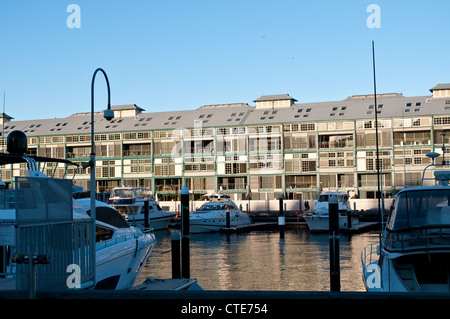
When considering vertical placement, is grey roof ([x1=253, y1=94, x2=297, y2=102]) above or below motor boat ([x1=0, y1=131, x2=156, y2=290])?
above

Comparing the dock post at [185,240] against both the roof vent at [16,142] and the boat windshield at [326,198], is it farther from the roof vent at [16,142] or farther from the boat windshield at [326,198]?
the boat windshield at [326,198]

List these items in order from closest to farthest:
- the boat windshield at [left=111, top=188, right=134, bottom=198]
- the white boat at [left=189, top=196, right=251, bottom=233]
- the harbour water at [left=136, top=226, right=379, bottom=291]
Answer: the harbour water at [left=136, top=226, right=379, bottom=291], the white boat at [left=189, top=196, right=251, bottom=233], the boat windshield at [left=111, top=188, right=134, bottom=198]

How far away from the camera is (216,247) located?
34.6 m

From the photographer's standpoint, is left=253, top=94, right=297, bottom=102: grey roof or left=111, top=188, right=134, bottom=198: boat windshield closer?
left=111, top=188, right=134, bottom=198: boat windshield

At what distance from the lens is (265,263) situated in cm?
2620

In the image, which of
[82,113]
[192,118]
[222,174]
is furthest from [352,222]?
[82,113]

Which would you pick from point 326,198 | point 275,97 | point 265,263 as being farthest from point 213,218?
point 275,97

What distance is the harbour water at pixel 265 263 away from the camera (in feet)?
66.5

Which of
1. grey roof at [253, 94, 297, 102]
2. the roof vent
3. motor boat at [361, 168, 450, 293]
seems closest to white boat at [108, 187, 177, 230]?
grey roof at [253, 94, 297, 102]

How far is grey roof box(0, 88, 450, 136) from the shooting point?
7238cm

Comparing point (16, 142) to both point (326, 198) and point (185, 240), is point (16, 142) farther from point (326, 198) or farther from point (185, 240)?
point (326, 198)

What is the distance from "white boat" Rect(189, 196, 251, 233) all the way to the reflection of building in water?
81.0 feet

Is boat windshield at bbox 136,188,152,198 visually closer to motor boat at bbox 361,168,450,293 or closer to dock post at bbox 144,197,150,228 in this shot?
dock post at bbox 144,197,150,228
